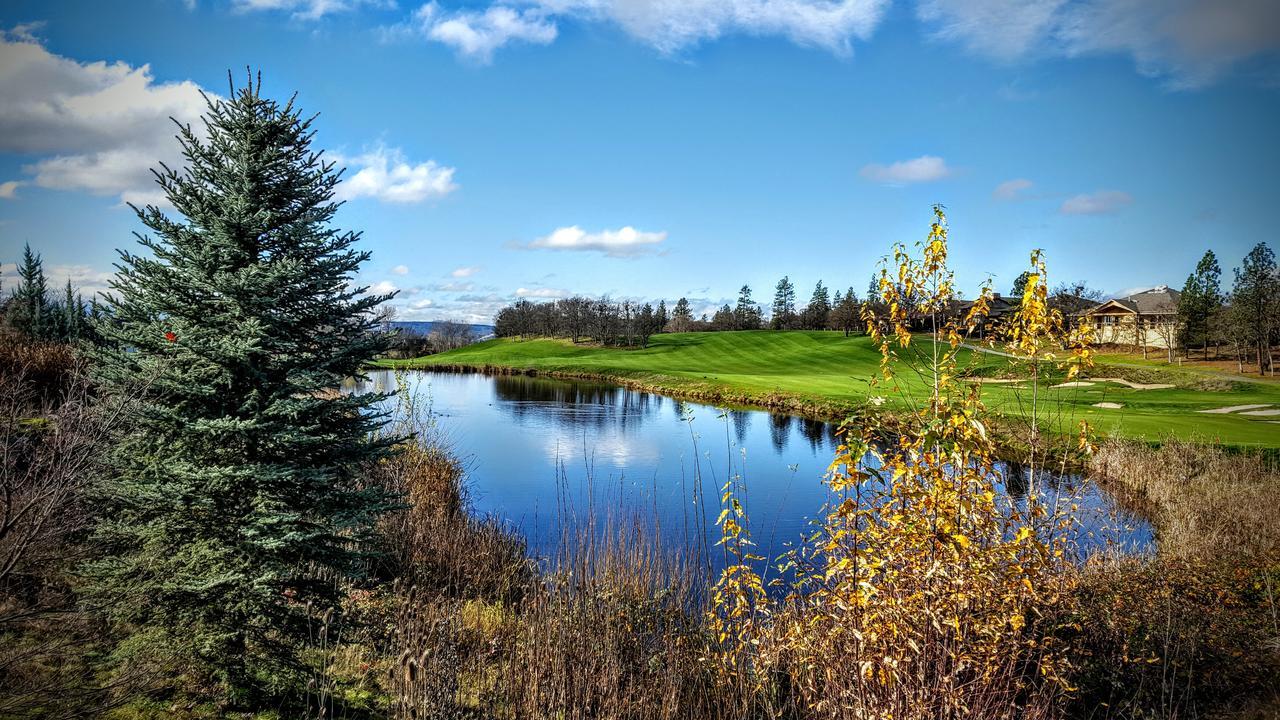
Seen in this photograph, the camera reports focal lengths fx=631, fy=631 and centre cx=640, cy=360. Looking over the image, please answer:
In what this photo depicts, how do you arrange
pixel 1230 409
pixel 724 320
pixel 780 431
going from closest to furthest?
pixel 1230 409
pixel 780 431
pixel 724 320

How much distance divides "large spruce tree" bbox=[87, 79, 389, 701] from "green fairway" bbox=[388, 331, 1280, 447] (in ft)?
17.4

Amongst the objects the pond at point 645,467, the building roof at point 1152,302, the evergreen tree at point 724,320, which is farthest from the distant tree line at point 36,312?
the evergreen tree at point 724,320

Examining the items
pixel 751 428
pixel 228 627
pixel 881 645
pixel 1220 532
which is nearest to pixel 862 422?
pixel 881 645

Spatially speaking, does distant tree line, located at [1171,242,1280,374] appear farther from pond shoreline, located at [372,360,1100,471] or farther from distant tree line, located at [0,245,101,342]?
distant tree line, located at [0,245,101,342]

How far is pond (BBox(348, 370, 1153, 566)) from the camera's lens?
13.2m

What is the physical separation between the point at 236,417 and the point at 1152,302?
87662 mm

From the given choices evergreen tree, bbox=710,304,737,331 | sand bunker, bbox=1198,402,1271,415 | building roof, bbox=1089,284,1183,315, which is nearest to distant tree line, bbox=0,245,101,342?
sand bunker, bbox=1198,402,1271,415

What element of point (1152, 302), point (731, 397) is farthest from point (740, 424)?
point (1152, 302)

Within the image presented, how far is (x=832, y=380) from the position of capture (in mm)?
46250

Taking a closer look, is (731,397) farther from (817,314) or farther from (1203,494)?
(817,314)

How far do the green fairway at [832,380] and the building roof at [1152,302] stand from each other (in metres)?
23.6

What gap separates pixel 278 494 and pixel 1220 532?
15922mm

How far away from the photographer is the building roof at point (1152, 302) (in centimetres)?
6462

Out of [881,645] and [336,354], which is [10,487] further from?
[881,645]
